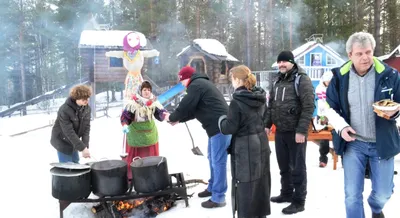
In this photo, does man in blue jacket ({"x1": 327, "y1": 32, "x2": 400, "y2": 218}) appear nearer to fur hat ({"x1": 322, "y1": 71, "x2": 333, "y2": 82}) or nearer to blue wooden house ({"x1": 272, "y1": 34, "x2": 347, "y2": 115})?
fur hat ({"x1": 322, "y1": 71, "x2": 333, "y2": 82})

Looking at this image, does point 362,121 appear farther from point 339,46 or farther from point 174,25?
point 174,25

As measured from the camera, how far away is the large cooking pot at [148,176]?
13.0ft

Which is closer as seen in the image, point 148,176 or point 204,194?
point 148,176

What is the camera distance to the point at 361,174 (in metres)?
2.91

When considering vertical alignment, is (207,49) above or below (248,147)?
above

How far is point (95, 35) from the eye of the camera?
17047 mm

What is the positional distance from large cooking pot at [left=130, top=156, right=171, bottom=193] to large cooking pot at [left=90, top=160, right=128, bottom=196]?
136mm

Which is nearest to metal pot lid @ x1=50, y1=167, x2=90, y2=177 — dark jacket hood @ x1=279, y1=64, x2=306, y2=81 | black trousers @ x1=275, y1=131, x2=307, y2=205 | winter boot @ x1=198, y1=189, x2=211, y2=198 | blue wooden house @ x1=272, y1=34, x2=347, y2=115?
winter boot @ x1=198, y1=189, x2=211, y2=198

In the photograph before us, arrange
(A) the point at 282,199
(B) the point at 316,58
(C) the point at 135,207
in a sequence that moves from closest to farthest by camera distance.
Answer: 1. (C) the point at 135,207
2. (A) the point at 282,199
3. (B) the point at 316,58

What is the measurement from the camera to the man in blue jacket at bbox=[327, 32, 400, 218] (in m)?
2.74

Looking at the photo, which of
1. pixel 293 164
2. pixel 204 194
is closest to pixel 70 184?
pixel 204 194

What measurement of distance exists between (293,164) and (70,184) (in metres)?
2.65

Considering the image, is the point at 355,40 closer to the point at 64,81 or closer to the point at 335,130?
the point at 335,130

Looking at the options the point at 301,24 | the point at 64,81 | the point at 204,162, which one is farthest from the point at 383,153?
the point at 64,81
